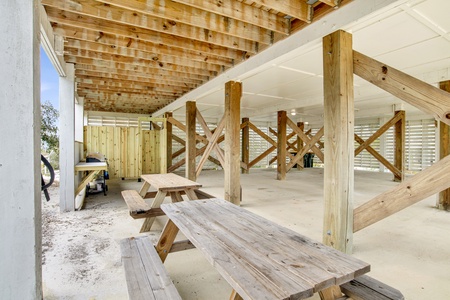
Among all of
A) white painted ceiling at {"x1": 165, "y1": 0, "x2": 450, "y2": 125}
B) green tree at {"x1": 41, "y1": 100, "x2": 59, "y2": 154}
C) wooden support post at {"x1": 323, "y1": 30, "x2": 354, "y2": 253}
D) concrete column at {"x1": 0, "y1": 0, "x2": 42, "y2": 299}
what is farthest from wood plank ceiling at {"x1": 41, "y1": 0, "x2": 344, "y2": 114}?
green tree at {"x1": 41, "y1": 100, "x2": 59, "y2": 154}

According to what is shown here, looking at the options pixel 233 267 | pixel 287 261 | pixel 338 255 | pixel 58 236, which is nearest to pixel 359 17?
pixel 338 255

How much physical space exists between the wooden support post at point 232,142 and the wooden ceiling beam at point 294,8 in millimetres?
1836

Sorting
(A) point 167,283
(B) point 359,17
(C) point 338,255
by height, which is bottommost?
(A) point 167,283

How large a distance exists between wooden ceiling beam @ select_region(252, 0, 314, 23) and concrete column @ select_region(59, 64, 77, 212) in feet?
11.0

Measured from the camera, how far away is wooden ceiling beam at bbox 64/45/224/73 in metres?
3.50

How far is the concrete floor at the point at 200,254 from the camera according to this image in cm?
173

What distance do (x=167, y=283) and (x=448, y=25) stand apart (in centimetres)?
352

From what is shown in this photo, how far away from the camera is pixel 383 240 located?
104 inches

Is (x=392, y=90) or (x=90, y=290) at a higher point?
(x=392, y=90)

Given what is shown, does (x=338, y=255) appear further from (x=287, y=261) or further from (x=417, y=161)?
(x=417, y=161)

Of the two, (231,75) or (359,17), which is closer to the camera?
(359,17)

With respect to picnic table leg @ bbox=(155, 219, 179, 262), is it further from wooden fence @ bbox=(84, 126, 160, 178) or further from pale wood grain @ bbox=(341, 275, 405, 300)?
wooden fence @ bbox=(84, 126, 160, 178)

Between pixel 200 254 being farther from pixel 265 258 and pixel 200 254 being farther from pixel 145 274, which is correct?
pixel 265 258

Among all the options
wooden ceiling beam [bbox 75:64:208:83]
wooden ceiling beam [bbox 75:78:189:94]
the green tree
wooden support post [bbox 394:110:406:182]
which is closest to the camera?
wooden ceiling beam [bbox 75:64:208:83]
